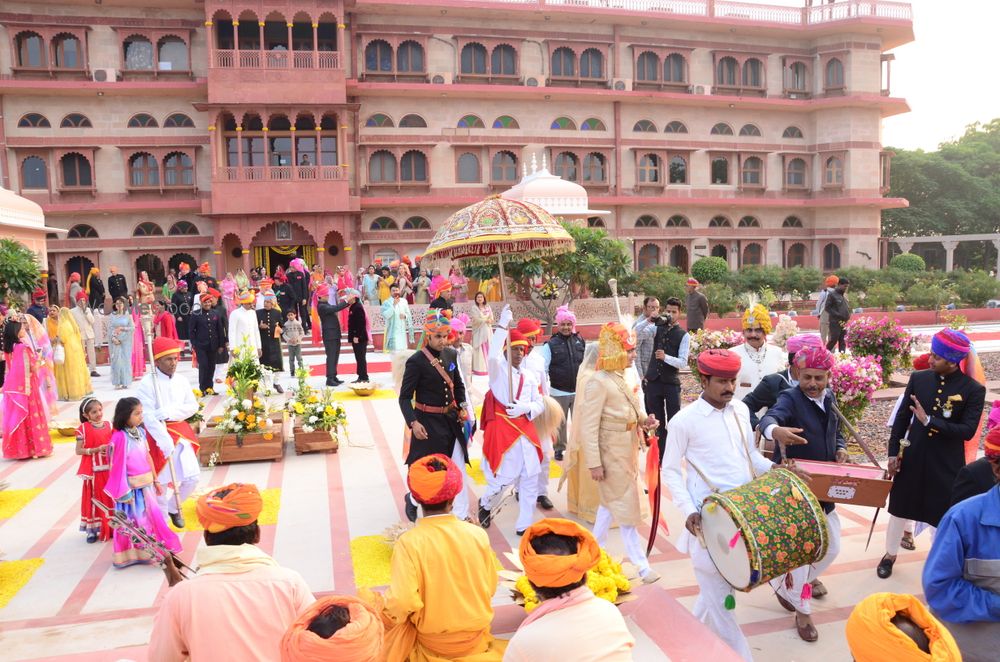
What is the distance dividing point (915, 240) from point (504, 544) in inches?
1451

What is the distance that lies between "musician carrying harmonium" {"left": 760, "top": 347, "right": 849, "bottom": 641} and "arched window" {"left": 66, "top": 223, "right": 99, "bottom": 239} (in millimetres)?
26970

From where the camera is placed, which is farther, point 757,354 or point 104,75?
point 104,75

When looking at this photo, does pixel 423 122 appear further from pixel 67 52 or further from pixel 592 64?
pixel 67 52

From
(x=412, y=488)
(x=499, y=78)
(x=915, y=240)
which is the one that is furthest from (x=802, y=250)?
(x=412, y=488)

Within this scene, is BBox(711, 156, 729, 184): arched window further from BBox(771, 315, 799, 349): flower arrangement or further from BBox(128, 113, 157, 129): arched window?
BBox(771, 315, 799, 349): flower arrangement

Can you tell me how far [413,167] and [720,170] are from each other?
13.1 meters

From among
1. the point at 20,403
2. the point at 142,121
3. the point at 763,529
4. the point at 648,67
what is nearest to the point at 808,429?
the point at 763,529

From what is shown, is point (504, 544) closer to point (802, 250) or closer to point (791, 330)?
point (791, 330)

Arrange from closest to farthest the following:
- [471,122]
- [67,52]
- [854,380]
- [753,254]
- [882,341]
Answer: [854,380], [882,341], [67,52], [471,122], [753,254]

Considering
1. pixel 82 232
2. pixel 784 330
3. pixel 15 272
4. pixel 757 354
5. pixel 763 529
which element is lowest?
pixel 763 529

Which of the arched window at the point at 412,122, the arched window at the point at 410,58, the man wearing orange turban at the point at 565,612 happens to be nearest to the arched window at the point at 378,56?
the arched window at the point at 410,58

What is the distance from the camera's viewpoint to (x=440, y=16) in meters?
27.6

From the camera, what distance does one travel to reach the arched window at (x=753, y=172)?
31.1m

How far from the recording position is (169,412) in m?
5.93
